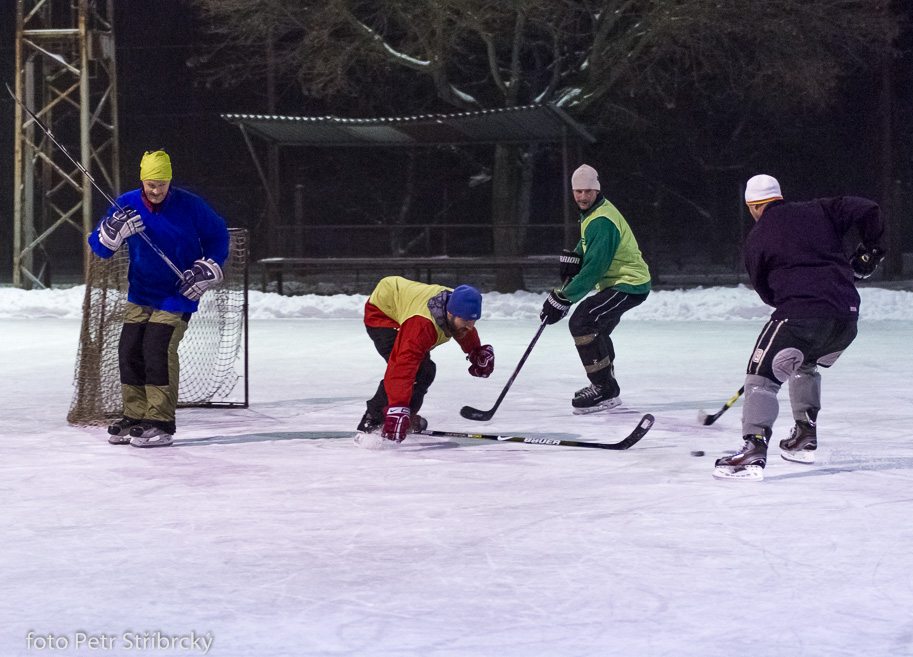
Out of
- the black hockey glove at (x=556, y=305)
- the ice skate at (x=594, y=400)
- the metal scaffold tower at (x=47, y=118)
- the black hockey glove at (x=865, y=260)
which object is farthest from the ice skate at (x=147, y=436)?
the metal scaffold tower at (x=47, y=118)

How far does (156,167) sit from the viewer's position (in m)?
6.10

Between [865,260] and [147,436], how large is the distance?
136 inches

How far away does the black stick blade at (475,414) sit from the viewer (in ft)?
22.3

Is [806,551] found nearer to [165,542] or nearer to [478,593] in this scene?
[478,593]

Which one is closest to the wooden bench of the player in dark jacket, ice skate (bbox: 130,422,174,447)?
ice skate (bbox: 130,422,174,447)

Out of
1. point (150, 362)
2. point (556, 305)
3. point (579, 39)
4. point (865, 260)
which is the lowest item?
point (150, 362)

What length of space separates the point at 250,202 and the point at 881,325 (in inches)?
599

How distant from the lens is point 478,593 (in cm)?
362

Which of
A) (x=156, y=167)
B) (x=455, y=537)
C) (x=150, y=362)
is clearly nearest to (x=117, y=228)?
(x=156, y=167)

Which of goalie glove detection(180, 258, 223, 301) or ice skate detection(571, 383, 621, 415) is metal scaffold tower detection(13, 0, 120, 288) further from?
goalie glove detection(180, 258, 223, 301)

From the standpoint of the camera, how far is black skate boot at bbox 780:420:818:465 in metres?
5.68

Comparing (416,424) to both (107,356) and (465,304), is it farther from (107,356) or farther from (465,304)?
(107,356)

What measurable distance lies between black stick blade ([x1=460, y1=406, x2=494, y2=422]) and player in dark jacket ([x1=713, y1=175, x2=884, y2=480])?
5.75 feet

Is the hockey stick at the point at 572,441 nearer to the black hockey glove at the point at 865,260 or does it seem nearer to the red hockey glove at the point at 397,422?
the red hockey glove at the point at 397,422
